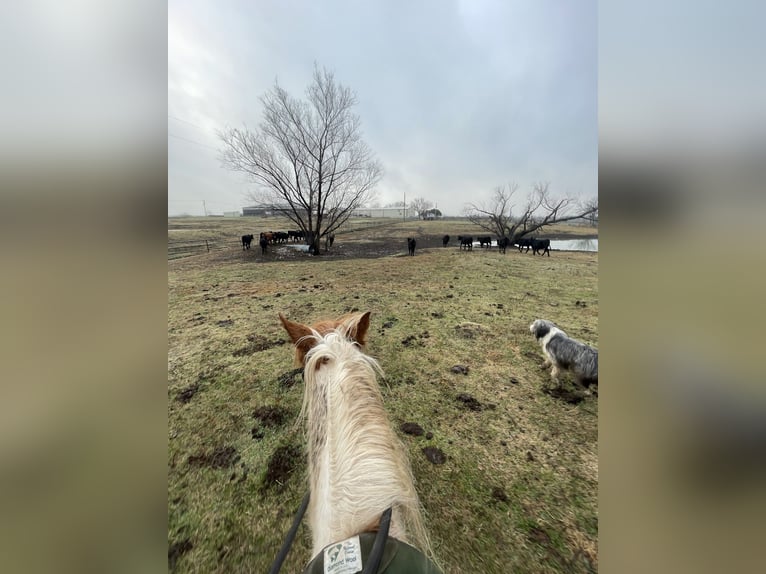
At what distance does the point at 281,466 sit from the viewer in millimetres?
2066

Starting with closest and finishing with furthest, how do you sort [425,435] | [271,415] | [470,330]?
[425,435] < [271,415] < [470,330]

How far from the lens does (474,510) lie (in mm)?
1732

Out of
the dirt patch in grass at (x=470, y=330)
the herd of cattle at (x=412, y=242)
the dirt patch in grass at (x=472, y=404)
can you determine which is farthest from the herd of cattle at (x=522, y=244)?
the dirt patch in grass at (x=472, y=404)

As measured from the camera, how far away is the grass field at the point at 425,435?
5.13 ft

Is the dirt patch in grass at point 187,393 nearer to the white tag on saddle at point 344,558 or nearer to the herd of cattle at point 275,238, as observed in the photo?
the white tag on saddle at point 344,558

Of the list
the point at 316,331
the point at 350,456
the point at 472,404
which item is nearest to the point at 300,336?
the point at 316,331

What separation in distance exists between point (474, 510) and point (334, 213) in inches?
553

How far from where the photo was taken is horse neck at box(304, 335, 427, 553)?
38.4 inches

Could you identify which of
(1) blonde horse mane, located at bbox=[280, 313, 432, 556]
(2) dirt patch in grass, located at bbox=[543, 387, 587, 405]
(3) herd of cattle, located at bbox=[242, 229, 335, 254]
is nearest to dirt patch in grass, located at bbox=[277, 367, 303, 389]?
(1) blonde horse mane, located at bbox=[280, 313, 432, 556]

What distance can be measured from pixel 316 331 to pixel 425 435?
5.02 feet

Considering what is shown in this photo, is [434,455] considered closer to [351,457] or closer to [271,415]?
[351,457]
